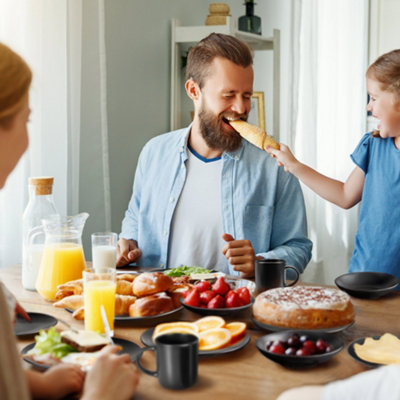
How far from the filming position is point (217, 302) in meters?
1.48

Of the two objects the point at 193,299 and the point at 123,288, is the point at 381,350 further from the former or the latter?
the point at 123,288

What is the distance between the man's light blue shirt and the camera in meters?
2.25

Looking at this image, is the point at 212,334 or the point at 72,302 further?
the point at 72,302

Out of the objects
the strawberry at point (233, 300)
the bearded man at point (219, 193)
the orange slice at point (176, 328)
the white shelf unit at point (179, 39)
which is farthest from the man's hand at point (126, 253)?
the white shelf unit at point (179, 39)

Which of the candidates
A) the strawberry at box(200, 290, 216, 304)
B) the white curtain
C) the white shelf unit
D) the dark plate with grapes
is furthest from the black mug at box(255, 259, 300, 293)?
the white curtain

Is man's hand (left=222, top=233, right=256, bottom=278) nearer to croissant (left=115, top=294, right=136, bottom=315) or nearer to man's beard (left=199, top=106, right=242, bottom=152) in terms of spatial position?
croissant (left=115, top=294, right=136, bottom=315)

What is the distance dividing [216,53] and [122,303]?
119 centimetres

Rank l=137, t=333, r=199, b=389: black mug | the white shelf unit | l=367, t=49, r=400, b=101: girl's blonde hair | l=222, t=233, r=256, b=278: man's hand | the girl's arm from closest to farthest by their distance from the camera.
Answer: l=137, t=333, r=199, b=389: black mug < l=222, t=233, r=256, b=278: man's hand < l=367, t=49, r=400, b=101: girl's blonde hair < the girl's arm < the white shelf unit

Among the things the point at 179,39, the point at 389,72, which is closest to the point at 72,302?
the point at 389,72

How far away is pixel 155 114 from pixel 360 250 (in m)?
1.68

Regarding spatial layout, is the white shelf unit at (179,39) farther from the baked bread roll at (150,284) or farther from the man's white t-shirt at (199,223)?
the baked bread roll at (150,284)

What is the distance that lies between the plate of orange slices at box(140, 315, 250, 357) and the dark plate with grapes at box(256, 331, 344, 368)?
2.5 inches

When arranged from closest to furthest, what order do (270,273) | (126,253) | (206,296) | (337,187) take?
1. (206,296)
2. (270,273)
3. (126,253)
4. (337,187)

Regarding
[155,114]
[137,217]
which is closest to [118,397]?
[137,217]
